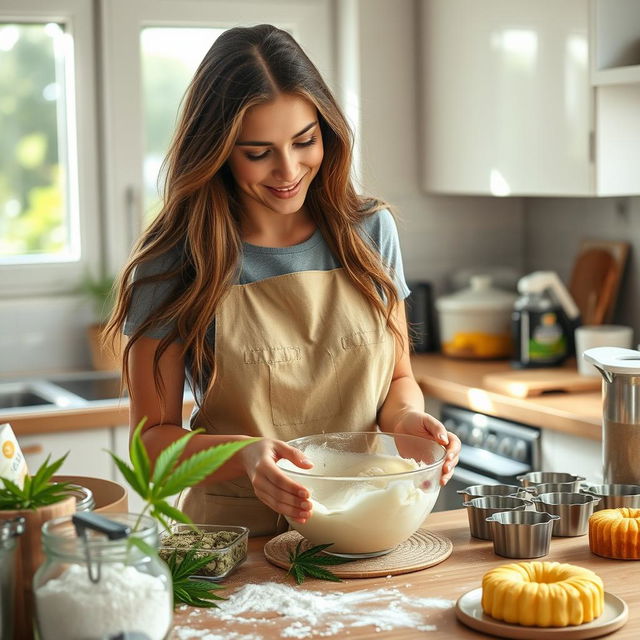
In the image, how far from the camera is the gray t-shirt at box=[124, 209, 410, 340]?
182cm

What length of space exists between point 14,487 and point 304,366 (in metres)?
0.74

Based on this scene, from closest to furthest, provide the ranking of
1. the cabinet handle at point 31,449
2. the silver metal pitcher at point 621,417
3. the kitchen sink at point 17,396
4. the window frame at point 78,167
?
1. the silver metal pitcher at point 621,417
2. the cabinet handle at point 31,449
3. the kitchen sink at point 17,396
4. the window frame at point 78,167

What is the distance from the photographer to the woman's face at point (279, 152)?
69.8 inches

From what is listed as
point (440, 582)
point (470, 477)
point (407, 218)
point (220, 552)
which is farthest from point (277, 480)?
point (407, 218)

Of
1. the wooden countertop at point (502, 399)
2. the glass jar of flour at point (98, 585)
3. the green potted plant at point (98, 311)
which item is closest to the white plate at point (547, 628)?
the glass jar of flour at point (98, 585)

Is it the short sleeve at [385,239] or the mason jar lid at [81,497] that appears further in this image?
the short sleeve at [385,239]

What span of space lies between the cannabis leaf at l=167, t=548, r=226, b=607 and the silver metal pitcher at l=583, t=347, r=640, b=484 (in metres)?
0.70

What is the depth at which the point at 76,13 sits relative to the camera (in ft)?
11.3

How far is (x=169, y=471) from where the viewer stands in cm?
113

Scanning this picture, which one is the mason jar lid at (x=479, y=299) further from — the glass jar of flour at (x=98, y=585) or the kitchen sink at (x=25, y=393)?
the glass jar of flour at (x=98, y=585)

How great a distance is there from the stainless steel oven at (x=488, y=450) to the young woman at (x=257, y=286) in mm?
984

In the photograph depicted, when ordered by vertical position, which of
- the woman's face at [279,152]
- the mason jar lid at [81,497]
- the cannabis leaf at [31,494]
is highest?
the woman's face at [279,152]

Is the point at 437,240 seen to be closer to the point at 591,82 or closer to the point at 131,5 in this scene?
the point at 591,82

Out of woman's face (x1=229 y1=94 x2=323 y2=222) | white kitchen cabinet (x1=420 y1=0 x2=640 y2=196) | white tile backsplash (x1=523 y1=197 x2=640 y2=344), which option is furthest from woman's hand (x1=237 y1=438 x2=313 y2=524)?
white tile backsplash (x1=523 y1=197 x2=640 y2=344)
